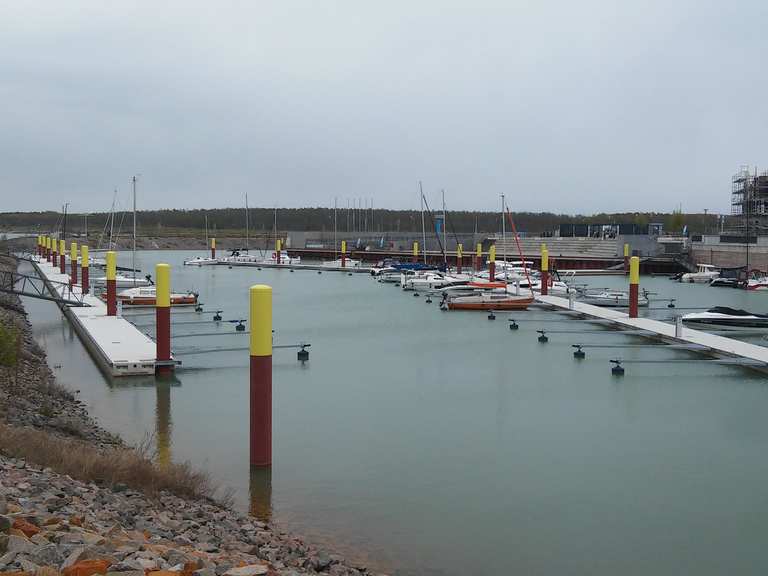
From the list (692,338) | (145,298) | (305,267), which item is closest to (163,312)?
(692,338)

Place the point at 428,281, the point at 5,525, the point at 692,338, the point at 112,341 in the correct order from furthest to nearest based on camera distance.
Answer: the point at 428,281 < the point at 692,338 < the point at 112,341 < the point at 5,525

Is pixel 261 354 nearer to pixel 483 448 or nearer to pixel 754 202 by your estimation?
pixel 483 448

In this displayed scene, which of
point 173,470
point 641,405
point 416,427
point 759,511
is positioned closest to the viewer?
point 173,470

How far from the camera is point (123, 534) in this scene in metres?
8.41

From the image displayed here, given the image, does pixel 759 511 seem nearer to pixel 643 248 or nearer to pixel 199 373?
pixel 199 373

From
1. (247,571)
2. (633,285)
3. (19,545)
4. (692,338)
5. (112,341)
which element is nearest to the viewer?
(19,545)

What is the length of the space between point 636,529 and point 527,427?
6.53m

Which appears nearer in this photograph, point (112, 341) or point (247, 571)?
point (247, 571)

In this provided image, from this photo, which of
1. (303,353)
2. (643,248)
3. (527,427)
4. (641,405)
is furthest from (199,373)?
(643,248)

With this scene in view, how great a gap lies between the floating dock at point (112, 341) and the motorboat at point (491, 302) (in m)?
18.2

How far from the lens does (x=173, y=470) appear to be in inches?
490

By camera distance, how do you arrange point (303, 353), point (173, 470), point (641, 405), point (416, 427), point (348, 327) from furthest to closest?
1. point (348, 327)
2. point (303, 353)
3. point (641, 405)
4. point (416, 427)
5. point (173, 470)

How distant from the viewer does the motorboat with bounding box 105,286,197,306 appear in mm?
43938

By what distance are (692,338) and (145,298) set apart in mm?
26826
